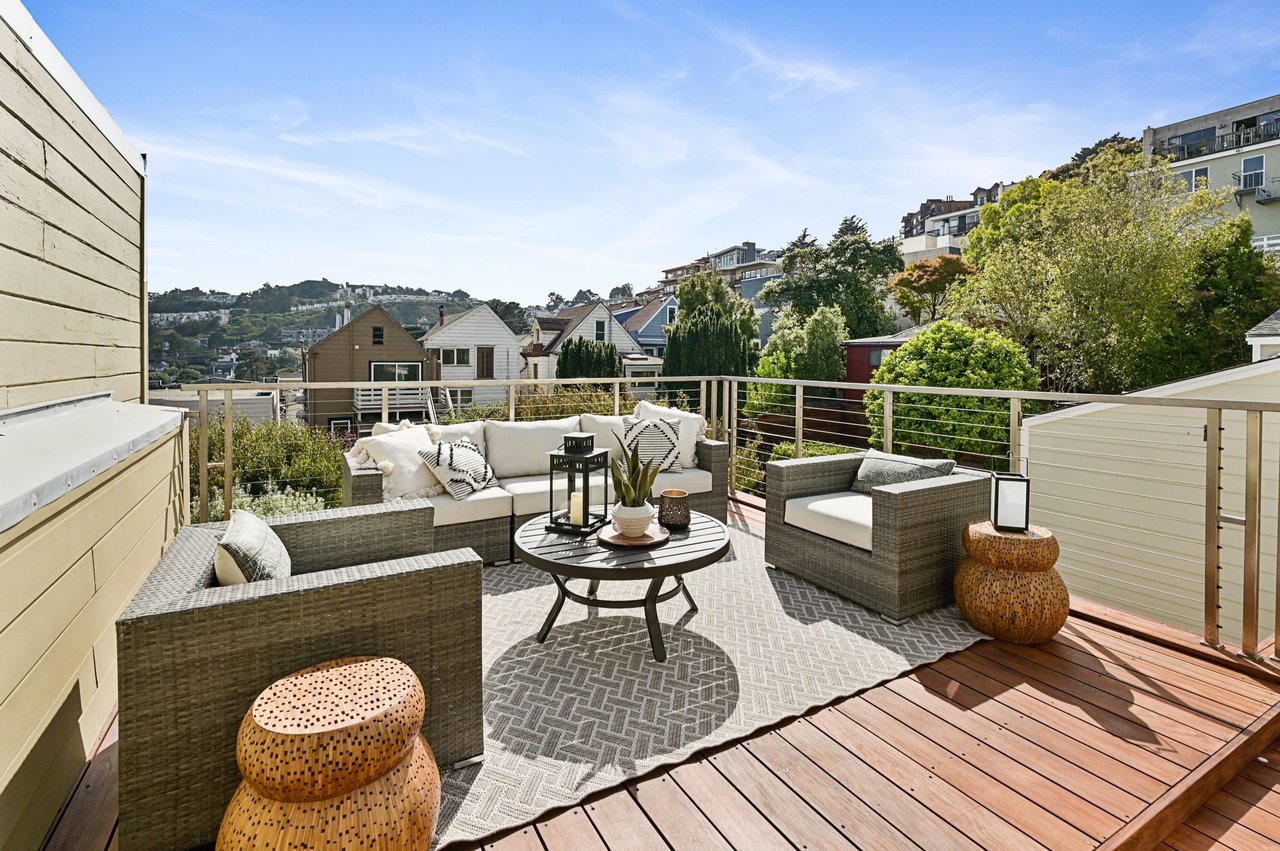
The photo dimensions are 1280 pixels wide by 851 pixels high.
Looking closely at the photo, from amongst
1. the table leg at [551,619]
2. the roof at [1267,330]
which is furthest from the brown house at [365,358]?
the roof at [1267,330]

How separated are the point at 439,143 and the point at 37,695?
802 cm

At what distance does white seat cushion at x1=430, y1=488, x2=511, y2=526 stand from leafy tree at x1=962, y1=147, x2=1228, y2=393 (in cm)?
1334

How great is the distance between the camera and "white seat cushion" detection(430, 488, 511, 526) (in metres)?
3.54

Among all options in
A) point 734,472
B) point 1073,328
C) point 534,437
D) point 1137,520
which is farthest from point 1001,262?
point 534,437

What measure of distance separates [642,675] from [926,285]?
2145cm

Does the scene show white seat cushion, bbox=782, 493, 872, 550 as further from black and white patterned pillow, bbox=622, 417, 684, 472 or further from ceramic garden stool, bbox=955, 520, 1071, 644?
black and white patterned pillow, bbox=622, 417, 684, 472

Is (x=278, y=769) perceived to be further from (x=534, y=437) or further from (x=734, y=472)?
(x=734, y=472)

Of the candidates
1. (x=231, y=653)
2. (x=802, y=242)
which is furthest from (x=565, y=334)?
(x=231, y=653)

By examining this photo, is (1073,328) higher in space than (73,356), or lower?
higher

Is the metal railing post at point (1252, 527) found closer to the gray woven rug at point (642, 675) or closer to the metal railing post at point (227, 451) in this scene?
the gray woven rug at point (642, 675)

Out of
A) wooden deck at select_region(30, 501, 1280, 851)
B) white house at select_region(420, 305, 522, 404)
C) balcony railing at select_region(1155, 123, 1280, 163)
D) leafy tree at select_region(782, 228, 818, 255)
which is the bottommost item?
wooden deck at select_region(30, 501, 1280, 851)

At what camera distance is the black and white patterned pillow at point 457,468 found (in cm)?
365

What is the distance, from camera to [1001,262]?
13.7 m

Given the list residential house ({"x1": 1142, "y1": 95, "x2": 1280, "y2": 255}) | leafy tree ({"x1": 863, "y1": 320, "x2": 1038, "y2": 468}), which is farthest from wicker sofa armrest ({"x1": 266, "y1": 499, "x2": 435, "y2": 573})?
residential house ({"x1": 1142, "y1": 95, "x2": 1280, "y2": 255})
